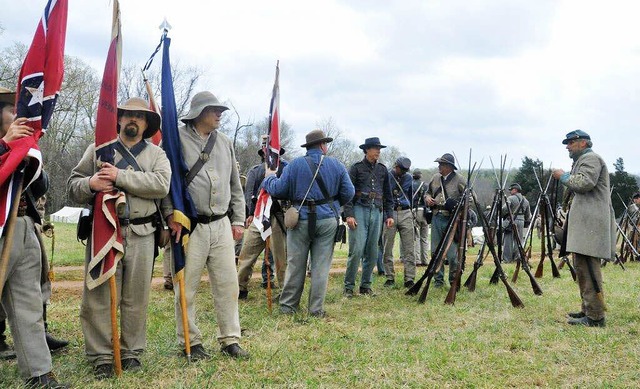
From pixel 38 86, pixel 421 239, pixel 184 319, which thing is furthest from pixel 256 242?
pixel 421 239

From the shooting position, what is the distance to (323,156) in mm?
6684

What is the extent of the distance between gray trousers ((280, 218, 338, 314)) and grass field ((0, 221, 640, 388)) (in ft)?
0.78

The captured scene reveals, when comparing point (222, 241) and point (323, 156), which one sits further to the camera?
point (323, 156)

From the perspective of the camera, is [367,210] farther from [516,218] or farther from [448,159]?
[516,218]

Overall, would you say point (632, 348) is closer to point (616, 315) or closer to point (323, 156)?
point (616, 315)

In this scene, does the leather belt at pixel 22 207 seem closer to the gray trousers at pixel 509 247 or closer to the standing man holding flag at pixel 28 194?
the standing man holding flag at pixel 28 194

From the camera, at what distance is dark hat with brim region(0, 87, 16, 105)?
4035 mm

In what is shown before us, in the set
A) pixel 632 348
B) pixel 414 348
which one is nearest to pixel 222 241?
pixel 414 348

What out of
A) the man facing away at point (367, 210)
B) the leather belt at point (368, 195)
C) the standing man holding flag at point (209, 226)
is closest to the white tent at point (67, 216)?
the man facing away at point (367, 210)

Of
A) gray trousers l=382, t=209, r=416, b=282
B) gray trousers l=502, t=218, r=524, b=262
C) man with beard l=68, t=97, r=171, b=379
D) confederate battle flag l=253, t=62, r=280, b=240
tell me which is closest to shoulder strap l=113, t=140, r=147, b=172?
man with beard l=68, t=97, r=171, b=379

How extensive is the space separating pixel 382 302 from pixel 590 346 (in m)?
2.92

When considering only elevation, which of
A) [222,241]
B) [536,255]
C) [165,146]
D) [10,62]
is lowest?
[536,255]

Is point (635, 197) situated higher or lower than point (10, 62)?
lower

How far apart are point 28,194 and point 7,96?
0.79m
